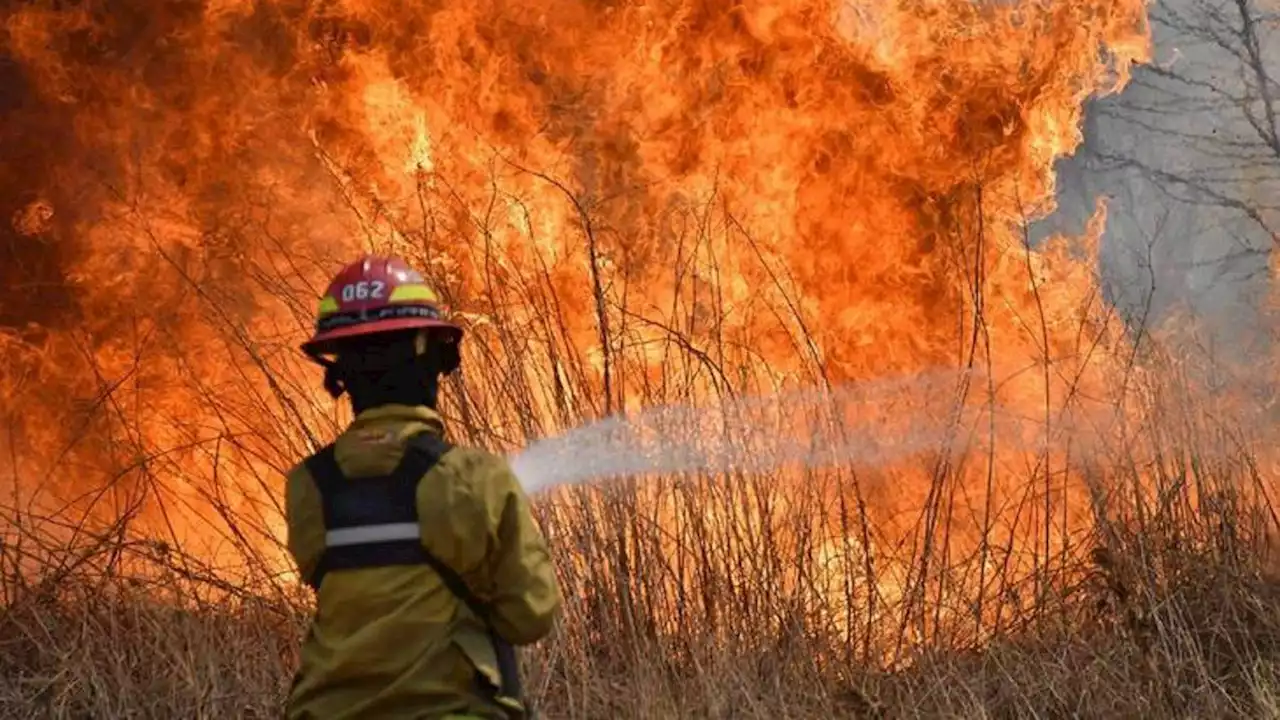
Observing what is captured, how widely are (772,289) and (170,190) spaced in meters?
3.11

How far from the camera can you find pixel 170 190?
24.8 feet

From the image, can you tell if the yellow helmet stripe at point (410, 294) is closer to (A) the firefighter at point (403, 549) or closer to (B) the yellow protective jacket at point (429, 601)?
(A) the firefighter at point (403, 549)

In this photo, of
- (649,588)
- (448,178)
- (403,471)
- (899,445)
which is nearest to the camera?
(403,471)

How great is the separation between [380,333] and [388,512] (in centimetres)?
41

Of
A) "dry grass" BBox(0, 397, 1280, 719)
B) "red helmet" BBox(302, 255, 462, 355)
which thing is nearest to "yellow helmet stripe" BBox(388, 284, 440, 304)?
"red helmet" BBox(302, 255, 462, 355)

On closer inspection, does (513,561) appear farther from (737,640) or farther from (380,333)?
(737,640)

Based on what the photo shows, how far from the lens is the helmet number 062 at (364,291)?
10.9 ft

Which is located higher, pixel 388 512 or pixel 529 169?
pixel 529 169

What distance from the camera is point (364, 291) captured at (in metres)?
3.34

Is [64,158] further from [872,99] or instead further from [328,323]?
[328,323]

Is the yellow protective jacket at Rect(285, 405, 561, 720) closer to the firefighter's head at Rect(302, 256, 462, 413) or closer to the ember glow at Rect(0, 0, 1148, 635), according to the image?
the firefighter's head at Rect(302, 256, 462, 413)

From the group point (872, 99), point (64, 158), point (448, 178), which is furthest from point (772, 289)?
point (64, 158)

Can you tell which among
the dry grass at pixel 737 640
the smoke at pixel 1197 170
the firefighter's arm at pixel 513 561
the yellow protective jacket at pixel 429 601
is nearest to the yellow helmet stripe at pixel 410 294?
the yellow protective jacket at pixel 429 601

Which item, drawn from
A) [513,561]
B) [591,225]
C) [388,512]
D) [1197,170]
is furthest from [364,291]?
[1197,170]
